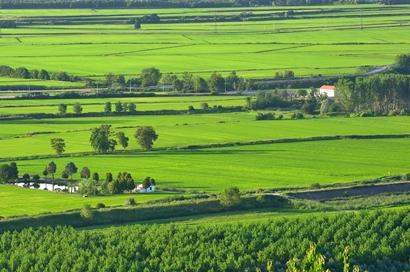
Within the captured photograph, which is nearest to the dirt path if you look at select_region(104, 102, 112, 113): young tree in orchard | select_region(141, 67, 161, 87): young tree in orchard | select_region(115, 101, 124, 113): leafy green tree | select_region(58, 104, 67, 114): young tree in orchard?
select_region(115, 101, 124, 113): leafy green tree

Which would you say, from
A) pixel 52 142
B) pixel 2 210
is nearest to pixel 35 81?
pixel 52 142

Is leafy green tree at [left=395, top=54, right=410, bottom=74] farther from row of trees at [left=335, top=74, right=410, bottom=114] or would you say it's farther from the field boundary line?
the field boundary line

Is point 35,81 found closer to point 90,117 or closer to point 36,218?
point 90,117

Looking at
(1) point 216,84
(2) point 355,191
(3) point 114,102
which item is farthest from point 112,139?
(1) point 216,84

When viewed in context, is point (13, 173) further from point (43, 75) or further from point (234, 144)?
point (43, 75)

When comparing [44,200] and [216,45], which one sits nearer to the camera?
[44,200]

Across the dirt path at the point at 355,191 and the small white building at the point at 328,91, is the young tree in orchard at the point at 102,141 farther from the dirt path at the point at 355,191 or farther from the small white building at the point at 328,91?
the small white building at the point at 328,91
